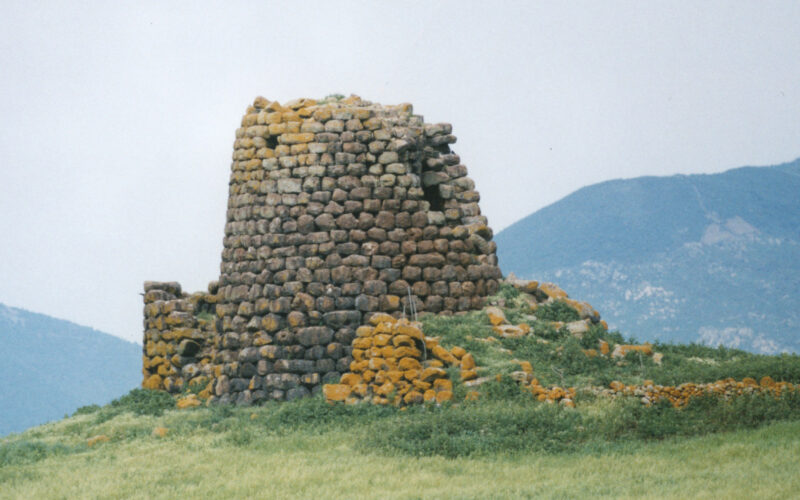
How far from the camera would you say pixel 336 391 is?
13836 mm

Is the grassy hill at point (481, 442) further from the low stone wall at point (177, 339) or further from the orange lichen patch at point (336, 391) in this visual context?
the low stone wall at point (177, 339)

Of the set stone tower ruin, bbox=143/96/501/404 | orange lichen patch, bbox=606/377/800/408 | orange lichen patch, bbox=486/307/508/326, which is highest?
stone tower ruin, bbox=143/96/501/404

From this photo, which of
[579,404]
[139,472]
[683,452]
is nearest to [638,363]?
[579,404]

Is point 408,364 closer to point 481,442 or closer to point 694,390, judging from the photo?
point 481,442

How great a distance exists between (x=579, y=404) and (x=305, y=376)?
175 inches

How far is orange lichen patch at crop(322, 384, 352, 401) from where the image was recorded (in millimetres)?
13758

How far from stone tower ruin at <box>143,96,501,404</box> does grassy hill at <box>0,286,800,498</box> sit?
774mm

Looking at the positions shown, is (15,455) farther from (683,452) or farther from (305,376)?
(683,452)

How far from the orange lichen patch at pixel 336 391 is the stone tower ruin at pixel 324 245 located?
0.75 m

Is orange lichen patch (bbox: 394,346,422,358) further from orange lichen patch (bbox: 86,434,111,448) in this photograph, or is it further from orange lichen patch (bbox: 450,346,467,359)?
orange lichen patch (bbox: 86,434,111,448)

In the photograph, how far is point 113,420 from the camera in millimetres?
Result: 15156

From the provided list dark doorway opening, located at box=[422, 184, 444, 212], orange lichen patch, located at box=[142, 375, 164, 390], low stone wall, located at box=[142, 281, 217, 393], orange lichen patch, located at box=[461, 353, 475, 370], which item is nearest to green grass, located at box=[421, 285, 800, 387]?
orange lichen patch, located at box=[461, 353, 475, 370]

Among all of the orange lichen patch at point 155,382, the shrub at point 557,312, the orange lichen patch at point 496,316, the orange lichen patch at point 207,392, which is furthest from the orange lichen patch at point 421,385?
the orange lichen patch at point 155,382

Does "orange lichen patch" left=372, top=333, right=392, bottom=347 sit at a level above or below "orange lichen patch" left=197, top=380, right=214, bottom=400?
above
